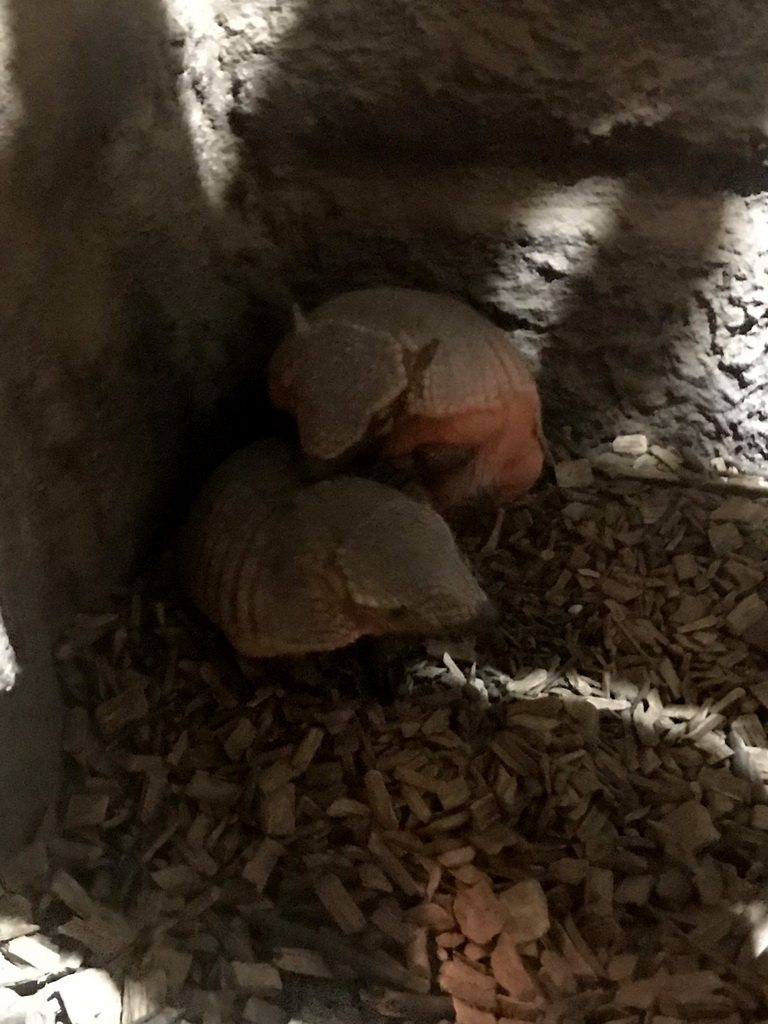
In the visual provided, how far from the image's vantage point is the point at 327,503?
1.48m

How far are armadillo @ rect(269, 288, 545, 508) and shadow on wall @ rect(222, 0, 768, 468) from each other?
0.58ft

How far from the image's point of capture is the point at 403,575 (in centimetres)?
135

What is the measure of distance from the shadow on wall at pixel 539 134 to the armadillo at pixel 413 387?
0.58 feet

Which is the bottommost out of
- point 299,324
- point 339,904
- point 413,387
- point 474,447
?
point 339,904

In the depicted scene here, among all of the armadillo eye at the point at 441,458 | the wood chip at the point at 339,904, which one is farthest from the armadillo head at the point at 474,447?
the wood chip at the point at 339,904

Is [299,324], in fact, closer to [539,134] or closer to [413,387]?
[413,387]

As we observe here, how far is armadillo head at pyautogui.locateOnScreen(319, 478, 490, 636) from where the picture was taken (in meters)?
1.35

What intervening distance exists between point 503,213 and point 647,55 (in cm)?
36

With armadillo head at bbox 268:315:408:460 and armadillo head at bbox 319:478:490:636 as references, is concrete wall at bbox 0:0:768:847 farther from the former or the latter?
armadillo head at bbox 319:478:490:636

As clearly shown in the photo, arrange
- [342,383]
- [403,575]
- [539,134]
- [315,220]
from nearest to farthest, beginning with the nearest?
1. [403,575]
2. [342,383]
3. [539,134]
4. [315,220]

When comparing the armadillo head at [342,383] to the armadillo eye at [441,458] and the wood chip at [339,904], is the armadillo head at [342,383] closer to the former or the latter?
the armadillo eye at [441,458]

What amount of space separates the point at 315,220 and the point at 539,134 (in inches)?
17.3

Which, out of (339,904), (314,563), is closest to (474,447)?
(314,563)

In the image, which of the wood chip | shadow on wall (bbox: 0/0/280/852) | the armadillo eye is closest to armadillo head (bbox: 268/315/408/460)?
the armadillo eye
